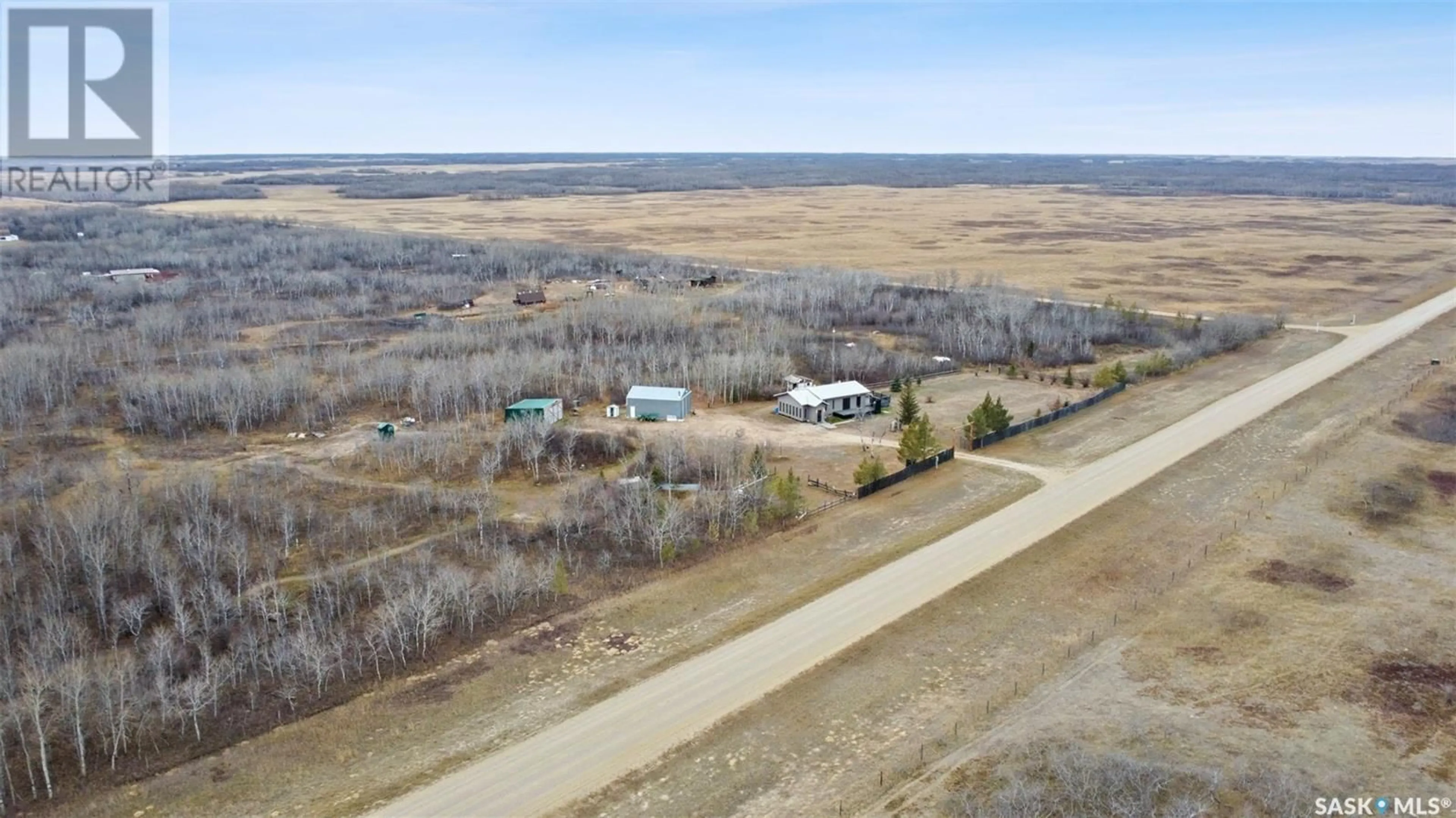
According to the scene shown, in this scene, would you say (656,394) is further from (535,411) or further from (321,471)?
(321,471)

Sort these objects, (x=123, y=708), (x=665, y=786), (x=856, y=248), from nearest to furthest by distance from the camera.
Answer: (x=665, y=786) < (x=123, y=708) < (x=856, y=248)

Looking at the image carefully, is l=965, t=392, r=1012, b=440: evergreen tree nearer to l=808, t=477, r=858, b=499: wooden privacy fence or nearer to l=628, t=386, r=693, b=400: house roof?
l=808, t=477, r=858, b=499: wooden privacy fence

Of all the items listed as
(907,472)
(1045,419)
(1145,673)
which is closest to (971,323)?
(1045,419)

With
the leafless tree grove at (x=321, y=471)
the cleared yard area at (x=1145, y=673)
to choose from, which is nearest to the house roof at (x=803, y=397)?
the leafless tree grove at (x=321, y=471)

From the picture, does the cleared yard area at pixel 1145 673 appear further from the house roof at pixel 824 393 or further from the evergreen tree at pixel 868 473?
the house roof at pixel 824 393

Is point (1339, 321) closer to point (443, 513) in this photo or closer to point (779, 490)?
point (779, 490)

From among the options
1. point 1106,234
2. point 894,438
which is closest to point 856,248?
point 1106,234

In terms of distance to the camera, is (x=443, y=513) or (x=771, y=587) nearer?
(x=771, y=587)
